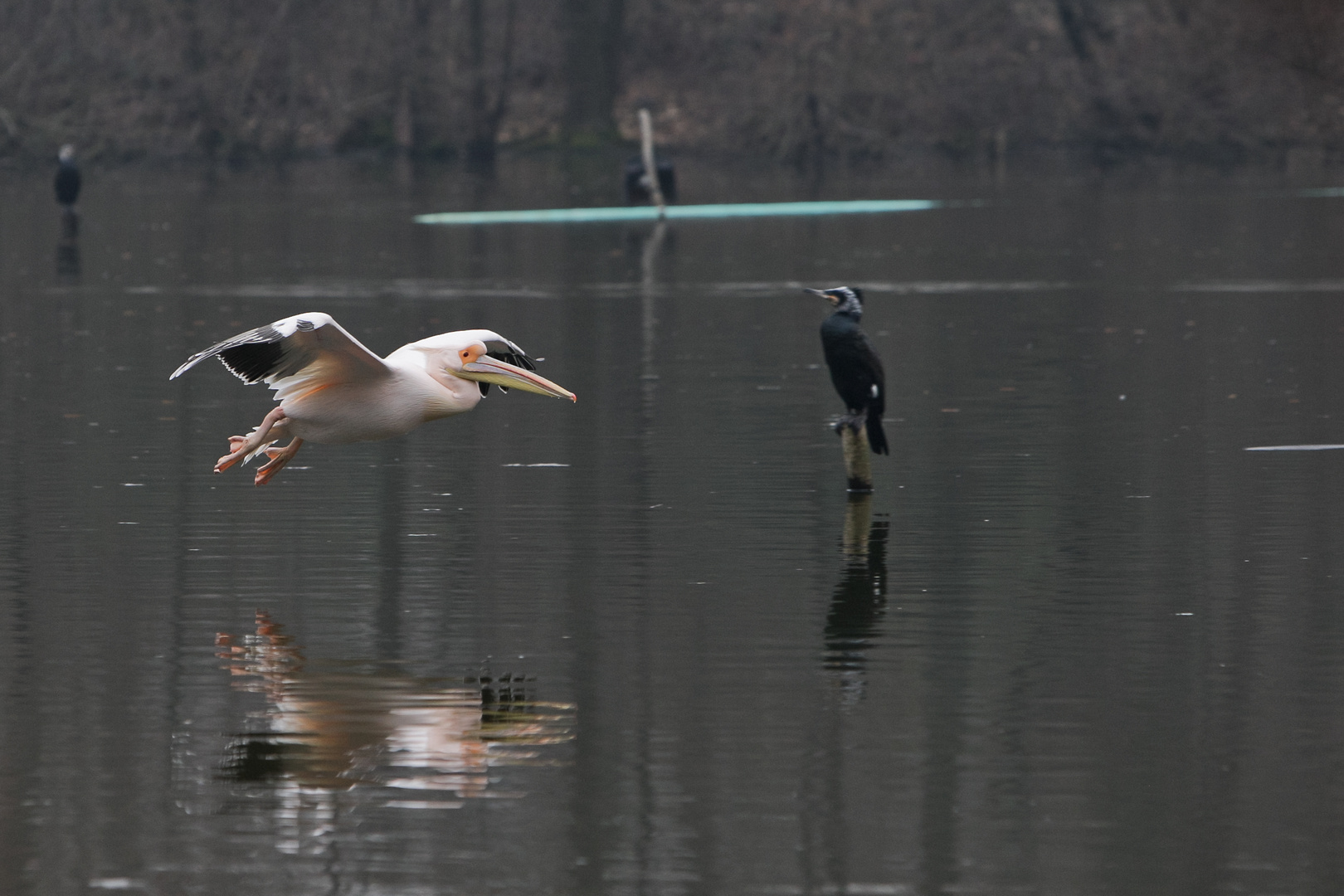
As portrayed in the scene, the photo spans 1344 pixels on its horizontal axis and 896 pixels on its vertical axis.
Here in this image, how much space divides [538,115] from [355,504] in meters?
64.2

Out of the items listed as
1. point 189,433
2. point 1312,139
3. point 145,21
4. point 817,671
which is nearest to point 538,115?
point 145,21

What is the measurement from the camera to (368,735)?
888 centimetres

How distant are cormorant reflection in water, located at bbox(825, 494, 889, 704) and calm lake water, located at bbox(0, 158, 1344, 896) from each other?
0.09ft

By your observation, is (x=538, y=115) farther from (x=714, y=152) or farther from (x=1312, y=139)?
(x=1312, y=139)

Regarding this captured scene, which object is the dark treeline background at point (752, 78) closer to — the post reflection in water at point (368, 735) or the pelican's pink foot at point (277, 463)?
the pelican's pink foot at point (277, 463)

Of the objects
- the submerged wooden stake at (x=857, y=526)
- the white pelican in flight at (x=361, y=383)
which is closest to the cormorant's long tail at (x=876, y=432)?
the submerged wooden stake at (x=857, y=526)

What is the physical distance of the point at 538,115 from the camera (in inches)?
3054

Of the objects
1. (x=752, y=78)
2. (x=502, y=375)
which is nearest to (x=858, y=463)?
(x=502, y=375)

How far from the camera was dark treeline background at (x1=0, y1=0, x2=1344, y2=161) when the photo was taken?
67.6m

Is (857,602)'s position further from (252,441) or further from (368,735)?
(368,735)

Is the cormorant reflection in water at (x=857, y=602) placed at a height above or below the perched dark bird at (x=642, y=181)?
below

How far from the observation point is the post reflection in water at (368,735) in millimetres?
8172

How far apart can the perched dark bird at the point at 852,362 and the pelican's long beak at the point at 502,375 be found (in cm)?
275

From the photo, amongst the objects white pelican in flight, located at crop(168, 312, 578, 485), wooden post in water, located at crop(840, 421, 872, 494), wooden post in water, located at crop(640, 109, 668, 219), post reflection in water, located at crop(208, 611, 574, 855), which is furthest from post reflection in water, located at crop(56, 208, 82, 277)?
post reflection in water, located at crop(208, 611, 574, 855)
